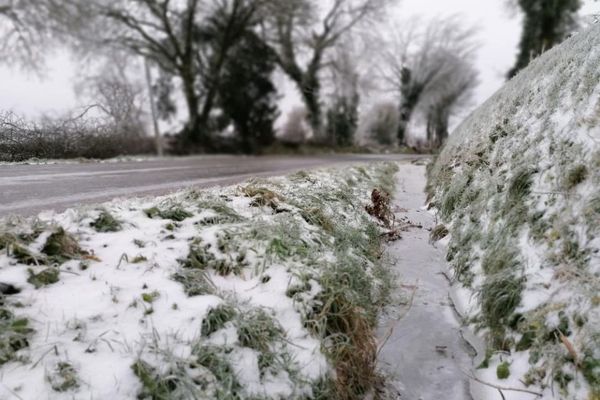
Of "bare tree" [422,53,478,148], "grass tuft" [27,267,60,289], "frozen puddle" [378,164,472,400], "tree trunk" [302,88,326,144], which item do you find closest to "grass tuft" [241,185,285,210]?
"frozen puddle" [378,164,472,400]

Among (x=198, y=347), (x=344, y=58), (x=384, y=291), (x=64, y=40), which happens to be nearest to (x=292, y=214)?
(x=384, y=291)

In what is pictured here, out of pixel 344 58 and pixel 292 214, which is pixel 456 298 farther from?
pixel 344 58

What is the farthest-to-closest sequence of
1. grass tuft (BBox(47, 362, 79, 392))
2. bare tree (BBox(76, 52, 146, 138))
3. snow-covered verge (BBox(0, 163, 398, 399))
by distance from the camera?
1. bare tree (BBox(76, 52, 146, 138))
2. snow-covered verge (BBox(0, 163, 398, 399))
3. grass tuft (BBox(47, 362, 79, 392))

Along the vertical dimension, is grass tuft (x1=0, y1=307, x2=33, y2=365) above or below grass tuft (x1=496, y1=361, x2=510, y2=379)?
above

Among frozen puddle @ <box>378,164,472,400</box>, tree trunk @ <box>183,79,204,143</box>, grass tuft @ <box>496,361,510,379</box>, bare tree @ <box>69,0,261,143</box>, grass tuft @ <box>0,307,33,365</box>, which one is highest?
bare tree @ <box>69,0,261,143</box>

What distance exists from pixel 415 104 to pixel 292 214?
1258 inches

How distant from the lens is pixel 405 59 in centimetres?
3306

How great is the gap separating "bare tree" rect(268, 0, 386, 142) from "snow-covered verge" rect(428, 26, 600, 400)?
737 inches

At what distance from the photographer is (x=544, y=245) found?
2.73 meters

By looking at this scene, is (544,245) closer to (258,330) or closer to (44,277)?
(258,330)

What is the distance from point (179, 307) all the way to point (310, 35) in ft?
84.0

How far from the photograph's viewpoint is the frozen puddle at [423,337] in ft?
8.54

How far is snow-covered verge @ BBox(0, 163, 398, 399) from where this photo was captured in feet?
6.52

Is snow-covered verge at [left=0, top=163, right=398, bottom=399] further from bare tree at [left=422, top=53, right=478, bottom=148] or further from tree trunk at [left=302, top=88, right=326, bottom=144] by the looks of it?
bare tree at [left=422, top=53, right=478, bottom=148]
